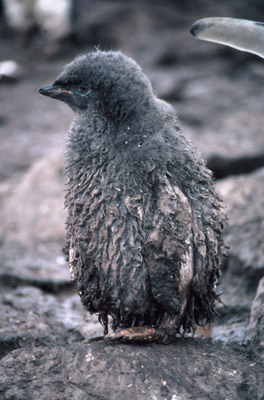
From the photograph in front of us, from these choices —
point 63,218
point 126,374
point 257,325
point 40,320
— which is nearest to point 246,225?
point 257,325

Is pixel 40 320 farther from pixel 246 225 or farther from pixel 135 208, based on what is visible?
pixel 246 225

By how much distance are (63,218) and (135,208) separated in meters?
3.13

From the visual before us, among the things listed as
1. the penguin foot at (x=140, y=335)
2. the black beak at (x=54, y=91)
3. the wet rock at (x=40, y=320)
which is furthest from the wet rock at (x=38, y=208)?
the penguin foot at (x=140, y=335)

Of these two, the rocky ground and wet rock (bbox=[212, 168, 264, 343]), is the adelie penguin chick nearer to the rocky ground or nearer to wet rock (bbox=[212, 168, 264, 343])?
the rocky ground

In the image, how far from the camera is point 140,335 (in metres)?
2.74

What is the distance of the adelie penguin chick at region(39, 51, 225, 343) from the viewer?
9.12 ft

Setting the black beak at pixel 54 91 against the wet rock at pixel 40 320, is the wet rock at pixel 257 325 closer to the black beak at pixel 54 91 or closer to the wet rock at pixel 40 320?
the wet rock at pixel 40 320

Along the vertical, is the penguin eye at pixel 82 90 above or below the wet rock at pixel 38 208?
above

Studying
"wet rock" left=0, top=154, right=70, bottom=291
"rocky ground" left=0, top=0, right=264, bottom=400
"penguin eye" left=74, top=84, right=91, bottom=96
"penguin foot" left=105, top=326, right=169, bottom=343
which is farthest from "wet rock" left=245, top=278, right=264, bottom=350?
"wet rock" left=0, top=154, right=70, bottom=291

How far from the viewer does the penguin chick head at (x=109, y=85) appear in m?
2.87

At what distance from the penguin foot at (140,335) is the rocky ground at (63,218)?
4 centimetres

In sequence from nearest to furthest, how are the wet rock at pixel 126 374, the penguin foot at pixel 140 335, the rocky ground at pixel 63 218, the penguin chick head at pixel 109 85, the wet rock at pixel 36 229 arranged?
the wet rock at pixel 126 374, the rocky ground at pixel 63 218, the penguin foot at pixel 140 335, the penguin chick head at pixel 109 85, the wet rock at pixel 36 229

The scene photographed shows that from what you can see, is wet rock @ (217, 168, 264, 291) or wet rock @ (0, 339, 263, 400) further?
wet rock @ (217, 168, 264, 291)

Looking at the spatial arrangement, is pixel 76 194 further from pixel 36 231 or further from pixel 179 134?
pixel 36 231
